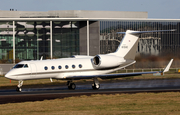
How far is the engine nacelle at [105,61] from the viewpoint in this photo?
2767cm

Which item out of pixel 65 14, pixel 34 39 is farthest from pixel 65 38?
pixel 65 14

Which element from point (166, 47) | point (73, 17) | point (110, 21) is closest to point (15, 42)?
point (73, 17)

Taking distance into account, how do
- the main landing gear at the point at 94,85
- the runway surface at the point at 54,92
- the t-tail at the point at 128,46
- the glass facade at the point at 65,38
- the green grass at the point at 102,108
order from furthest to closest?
the glass facade at the point at 65,38
the t-tail at the point at 128,46
the main landing gear at the point at 94,85
the runway surface at the point at 54,92
the green grass at the point at 102,108

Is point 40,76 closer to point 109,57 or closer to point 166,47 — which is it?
point 109,57

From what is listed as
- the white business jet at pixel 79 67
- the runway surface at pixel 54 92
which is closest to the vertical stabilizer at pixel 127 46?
the white business jet at pixel 79 67

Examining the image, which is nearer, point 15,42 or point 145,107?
point 145,107

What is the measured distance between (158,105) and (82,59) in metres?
13.3

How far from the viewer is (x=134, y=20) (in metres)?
64.3

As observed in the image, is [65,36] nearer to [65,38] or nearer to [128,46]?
[65,38]

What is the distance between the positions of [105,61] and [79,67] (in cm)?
243

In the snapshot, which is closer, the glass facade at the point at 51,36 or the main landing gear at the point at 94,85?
the main landing gear at the point at 94,85

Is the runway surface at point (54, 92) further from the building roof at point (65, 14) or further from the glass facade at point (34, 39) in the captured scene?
the building roof at point (65, 14)

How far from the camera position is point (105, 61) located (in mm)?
27812

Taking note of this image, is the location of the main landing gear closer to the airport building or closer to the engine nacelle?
the engine nacelle
